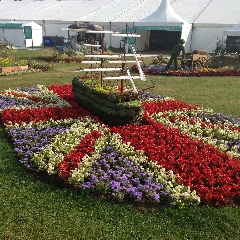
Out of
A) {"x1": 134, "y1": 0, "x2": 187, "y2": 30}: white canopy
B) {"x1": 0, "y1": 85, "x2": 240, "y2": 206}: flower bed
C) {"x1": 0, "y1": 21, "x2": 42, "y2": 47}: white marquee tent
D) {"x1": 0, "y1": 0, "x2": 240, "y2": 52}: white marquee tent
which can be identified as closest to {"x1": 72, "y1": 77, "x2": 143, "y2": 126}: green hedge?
{"x1": 0, "y1": 85, "x2": 240, "y2": 206}: flower bed

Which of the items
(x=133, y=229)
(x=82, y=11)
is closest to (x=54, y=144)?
(x=133, y=229)

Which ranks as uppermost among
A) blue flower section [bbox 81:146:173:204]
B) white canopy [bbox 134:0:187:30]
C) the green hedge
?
white canopy [bbox 134:0:187:30]

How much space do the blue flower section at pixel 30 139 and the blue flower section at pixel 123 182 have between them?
1.46m

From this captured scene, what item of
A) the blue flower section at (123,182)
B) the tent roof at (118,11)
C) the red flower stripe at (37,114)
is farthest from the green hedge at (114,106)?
the tent roof at (118,11)

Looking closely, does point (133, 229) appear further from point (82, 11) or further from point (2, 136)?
point (82, 11)

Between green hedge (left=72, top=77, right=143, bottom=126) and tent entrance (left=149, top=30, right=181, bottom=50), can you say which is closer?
green hedge (left=72, top=77, right=143, bottom=126)

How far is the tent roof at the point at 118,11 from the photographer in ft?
112

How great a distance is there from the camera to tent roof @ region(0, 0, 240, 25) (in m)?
Answer: 34.1

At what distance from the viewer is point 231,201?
579cm

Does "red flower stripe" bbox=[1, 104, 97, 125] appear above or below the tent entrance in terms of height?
below

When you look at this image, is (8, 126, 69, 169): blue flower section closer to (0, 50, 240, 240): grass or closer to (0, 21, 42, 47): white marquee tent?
(0, 50, 240, 240): grass

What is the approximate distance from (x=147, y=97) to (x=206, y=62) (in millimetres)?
11499

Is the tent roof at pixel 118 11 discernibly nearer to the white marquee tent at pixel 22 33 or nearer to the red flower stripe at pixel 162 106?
the white marquee tent at pixel 22 33

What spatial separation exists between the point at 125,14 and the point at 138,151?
32.0 metres
